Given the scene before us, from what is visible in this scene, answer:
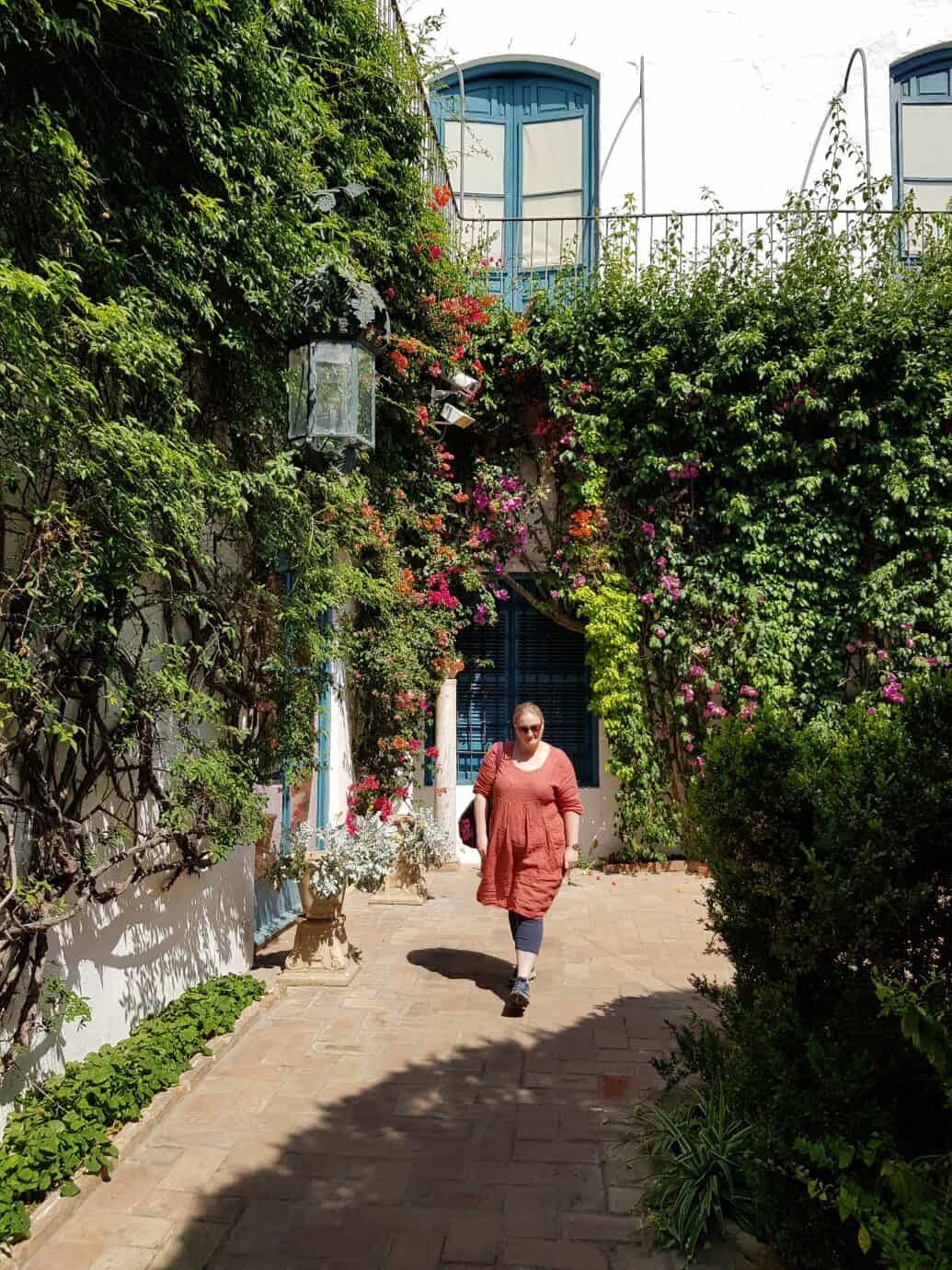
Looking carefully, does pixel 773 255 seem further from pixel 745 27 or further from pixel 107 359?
pixel 107 359

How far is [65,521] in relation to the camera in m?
2.98

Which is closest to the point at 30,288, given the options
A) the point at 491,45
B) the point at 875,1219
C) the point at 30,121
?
the point at 30,121

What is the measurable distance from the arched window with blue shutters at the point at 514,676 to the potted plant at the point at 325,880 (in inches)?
164

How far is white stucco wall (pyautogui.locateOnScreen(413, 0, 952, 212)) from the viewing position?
9719 mm

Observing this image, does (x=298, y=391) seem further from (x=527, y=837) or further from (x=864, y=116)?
(x=864, y=116)

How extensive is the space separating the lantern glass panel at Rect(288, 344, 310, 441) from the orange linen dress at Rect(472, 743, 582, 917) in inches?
86.1

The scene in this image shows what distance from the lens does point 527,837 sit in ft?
16.8

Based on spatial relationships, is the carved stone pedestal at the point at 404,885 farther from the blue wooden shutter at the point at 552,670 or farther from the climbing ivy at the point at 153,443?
the climbing ivy at the point at 153,443

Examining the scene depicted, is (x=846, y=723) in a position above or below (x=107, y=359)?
below

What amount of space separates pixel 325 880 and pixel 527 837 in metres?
1.15

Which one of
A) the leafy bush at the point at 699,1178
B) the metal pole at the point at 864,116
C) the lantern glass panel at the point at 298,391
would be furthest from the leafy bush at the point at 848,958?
the metal pole at the point at 864,116

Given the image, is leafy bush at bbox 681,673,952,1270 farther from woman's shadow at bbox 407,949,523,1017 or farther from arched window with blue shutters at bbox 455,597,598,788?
arched window with blue shutters at bbox 455,597,598,788

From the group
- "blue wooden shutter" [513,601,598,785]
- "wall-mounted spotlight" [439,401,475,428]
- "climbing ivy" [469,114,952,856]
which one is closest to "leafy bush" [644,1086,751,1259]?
"climbing ivy" [469,114,952,856]

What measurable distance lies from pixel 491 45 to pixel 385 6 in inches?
134
